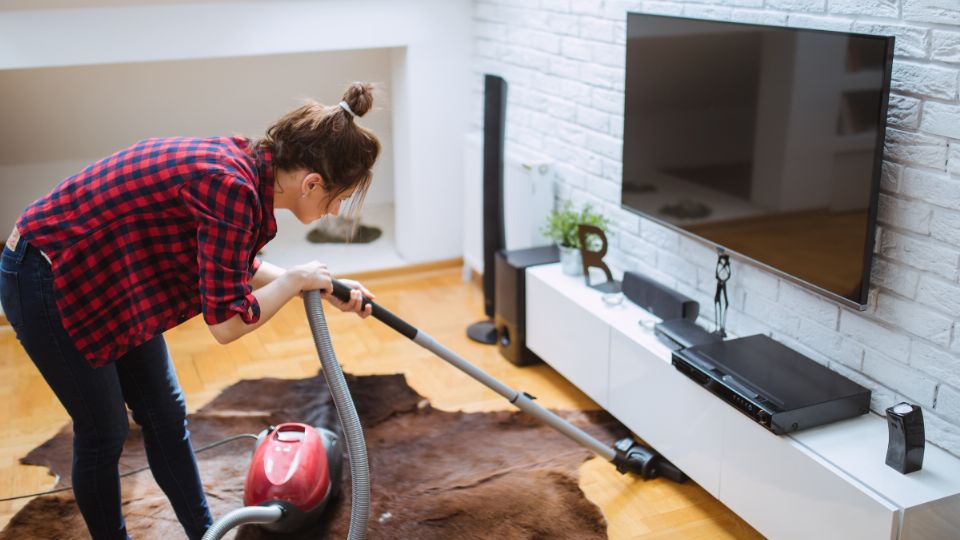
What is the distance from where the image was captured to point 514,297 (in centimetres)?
342

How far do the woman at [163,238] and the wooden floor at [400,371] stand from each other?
0.99m

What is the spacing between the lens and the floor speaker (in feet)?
11.2

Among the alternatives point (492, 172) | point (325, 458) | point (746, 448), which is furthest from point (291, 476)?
point (492, 172)

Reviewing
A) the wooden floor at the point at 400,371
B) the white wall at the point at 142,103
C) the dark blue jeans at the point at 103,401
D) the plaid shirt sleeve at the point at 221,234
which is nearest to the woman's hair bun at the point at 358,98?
the plaid shirt sleeve at the point at 221,234

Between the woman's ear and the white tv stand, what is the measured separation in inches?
45.9

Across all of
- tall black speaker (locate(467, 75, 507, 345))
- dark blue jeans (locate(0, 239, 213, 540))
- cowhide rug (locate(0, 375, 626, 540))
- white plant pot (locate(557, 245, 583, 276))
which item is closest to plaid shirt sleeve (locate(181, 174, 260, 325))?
dark blue jeans (locate(0, 239, 213, 540))

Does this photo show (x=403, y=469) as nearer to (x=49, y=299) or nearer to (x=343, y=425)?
(x=343, y=425)

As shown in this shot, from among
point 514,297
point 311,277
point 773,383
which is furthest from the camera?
point 514,297

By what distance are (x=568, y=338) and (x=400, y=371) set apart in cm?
65

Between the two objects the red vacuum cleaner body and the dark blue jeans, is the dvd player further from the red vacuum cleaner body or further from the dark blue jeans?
the dark blue jeans

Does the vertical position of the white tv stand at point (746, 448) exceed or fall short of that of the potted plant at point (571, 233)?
it falls short

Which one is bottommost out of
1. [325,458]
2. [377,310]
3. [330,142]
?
[325,458]

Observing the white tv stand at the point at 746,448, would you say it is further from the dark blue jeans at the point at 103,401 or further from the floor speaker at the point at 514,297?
the dark blue jeans at the point at 103,401

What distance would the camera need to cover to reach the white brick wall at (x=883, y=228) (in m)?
2.04
